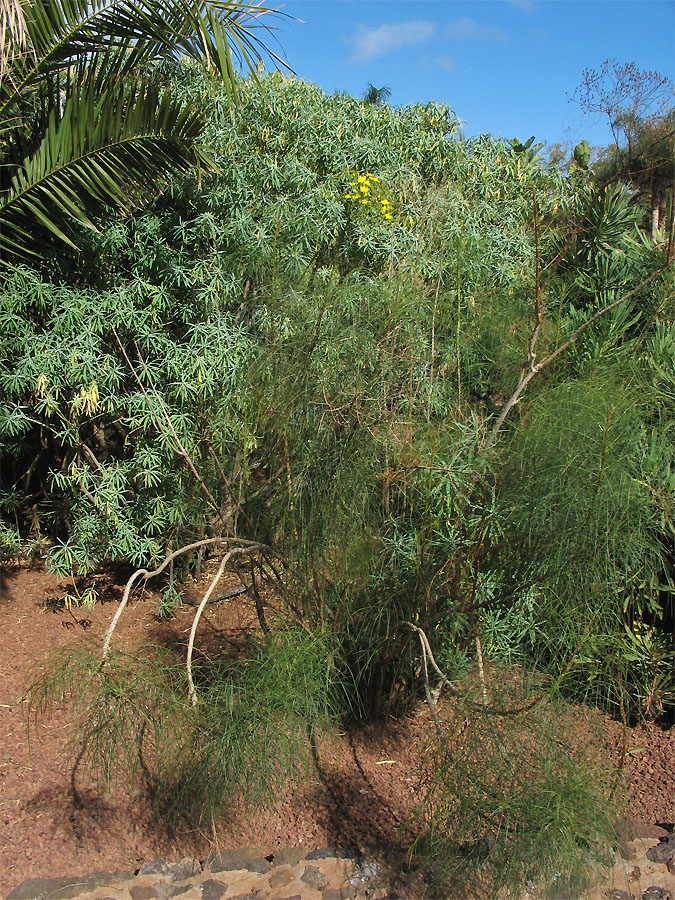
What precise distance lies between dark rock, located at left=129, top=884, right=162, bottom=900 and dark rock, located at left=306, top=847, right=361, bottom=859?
576 mm

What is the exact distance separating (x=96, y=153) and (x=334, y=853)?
3845mm

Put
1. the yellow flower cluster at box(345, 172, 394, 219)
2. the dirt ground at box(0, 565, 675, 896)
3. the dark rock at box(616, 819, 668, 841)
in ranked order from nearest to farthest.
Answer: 1. the dirt ground at box(0, 565, 675, 896)
2. the dark rock at box(616, 819, 668, 841)
3. the yellow flower cluster at box(345, 172, 394, 219)

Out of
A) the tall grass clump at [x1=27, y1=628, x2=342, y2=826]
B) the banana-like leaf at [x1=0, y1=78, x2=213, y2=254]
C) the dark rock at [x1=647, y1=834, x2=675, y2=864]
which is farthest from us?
the banana-like leaf at [x1=0, y1=78, x2=213, y2=254]

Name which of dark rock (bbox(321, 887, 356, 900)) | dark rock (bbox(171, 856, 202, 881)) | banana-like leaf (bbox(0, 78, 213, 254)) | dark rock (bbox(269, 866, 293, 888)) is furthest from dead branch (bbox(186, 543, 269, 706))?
banana-like leaf (bbox(0, 78, 213, 254))

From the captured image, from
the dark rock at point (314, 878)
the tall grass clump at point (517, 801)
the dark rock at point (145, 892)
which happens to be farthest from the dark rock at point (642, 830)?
the dark rock at point (145, 892)

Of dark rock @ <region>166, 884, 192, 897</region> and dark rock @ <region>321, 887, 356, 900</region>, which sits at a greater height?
dark rock @ <region>321, 887, 356, 900</region>

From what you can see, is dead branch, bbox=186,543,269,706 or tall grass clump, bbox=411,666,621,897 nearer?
tall grass clump, bbox=411,666,621,897

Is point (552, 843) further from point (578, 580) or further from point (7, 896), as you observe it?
point (7, 896)

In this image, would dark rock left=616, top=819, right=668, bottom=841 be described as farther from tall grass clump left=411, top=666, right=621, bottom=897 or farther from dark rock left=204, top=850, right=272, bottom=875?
dark rock left=204, top=850, right=272, bottom=875

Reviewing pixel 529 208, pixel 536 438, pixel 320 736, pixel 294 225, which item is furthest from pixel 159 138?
pixel 320 736

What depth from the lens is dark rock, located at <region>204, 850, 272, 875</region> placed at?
3.05 m

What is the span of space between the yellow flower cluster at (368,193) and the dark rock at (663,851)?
3.67m

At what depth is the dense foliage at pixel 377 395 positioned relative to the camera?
3086 millimetres

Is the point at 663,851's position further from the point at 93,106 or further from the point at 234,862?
the point at 93,106
